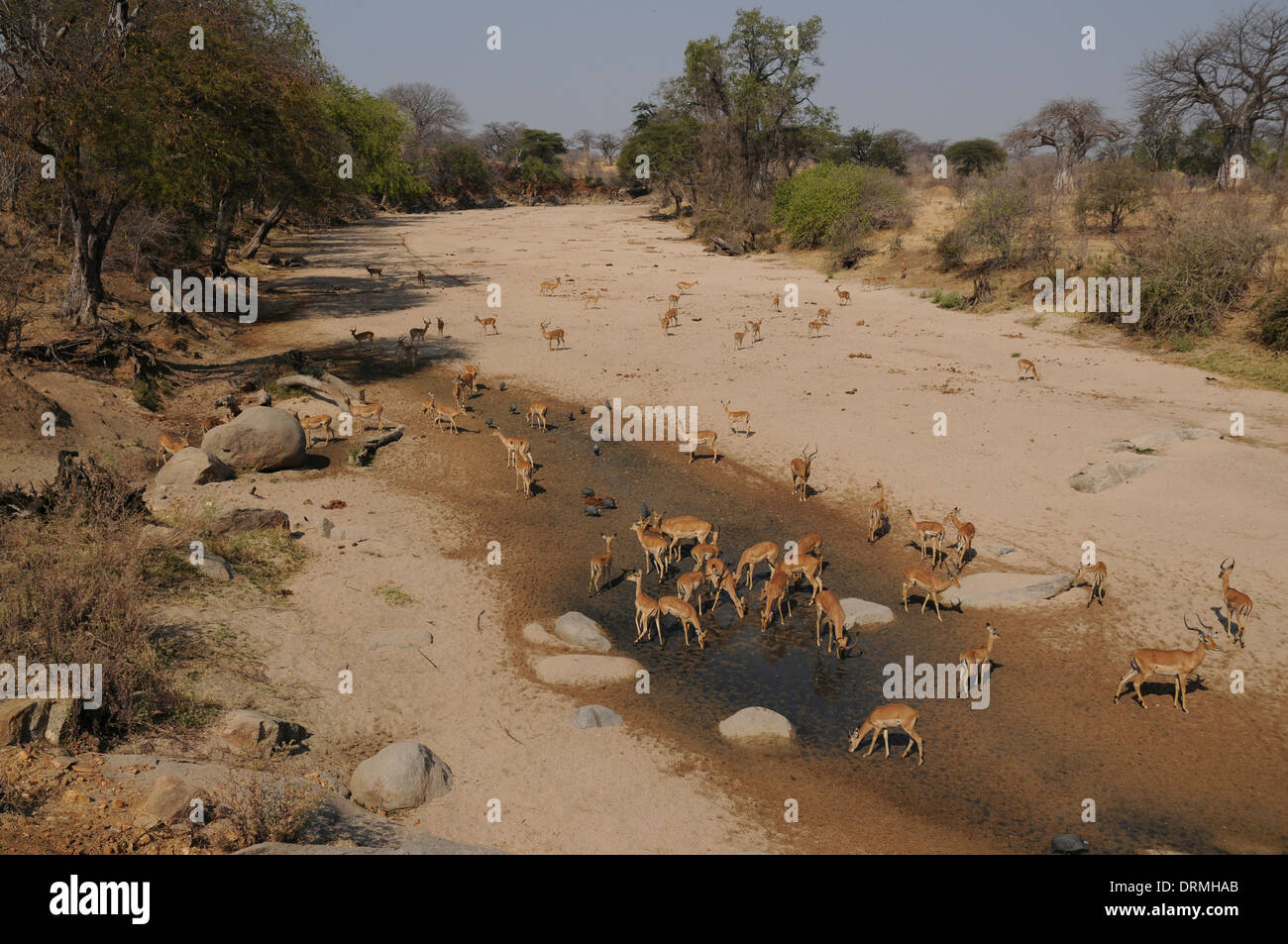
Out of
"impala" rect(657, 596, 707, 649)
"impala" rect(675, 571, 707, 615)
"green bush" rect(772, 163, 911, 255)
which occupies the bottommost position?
"impala" rect(657, 596, 707, 649)

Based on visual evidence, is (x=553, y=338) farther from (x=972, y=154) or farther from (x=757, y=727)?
(x=972, y=154)

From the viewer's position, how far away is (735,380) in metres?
24.5

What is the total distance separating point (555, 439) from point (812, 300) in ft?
60.4

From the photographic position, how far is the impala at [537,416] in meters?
21.1

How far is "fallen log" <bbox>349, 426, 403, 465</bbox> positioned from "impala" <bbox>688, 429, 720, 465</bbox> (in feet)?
24.2

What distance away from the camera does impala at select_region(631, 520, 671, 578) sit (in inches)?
575

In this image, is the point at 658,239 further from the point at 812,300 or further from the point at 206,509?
the point at 206,509

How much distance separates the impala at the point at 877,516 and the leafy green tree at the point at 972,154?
69276 millimetres

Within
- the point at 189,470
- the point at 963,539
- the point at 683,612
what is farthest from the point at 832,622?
the point at 189,470

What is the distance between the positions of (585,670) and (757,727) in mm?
2618

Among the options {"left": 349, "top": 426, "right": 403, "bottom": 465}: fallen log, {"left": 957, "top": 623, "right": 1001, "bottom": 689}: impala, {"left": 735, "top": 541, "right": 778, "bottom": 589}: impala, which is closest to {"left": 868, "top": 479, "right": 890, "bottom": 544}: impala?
{"left": 735, "top": 541, "right": 778, "bottom": 589}: impala

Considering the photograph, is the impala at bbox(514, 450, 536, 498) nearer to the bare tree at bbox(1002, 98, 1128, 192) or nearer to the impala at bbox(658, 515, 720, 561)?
the impala at bbox(658, 515, 720, 561)

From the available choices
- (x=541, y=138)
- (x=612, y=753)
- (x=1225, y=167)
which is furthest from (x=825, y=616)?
(x=541, y=138)

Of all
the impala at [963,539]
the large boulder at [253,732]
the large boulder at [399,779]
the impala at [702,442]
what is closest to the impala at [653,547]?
the impala at [702,442]
